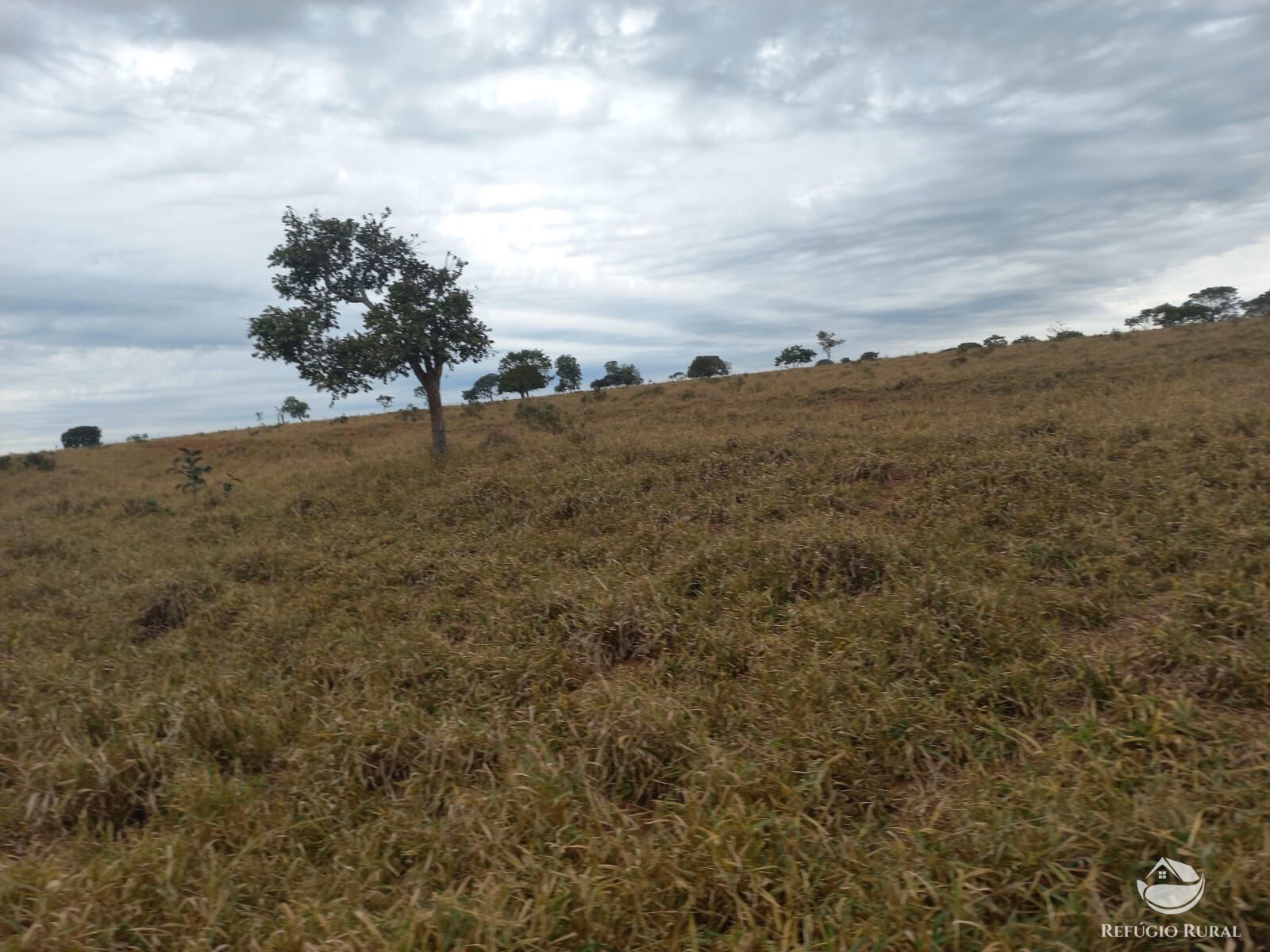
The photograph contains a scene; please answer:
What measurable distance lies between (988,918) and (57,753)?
5.40 meters

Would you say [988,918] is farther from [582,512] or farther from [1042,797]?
[582,512]

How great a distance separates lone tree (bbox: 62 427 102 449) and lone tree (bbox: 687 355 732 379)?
3681 cm

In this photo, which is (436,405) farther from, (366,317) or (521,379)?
(521,379)

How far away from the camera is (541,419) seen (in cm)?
1959

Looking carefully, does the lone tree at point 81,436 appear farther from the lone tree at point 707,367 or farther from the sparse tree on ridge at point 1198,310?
the sparse tree on ridge at point 1198,310

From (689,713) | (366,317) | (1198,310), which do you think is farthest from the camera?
(1198,310)

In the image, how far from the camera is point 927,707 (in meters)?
Answer: 4.03

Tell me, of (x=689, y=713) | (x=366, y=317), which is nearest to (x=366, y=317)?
(x=366, y=317)

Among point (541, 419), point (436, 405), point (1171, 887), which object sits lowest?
point (1171, 887)

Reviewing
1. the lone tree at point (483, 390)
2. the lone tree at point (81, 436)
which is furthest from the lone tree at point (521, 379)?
the lone tree at point (81, 436)

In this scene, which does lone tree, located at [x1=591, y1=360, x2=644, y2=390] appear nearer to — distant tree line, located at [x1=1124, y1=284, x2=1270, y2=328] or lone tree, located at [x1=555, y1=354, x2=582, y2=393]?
lone tree, located at [x1=555, y1=354, x2=582, y2=393]

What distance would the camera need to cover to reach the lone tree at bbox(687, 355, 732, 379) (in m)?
44.0

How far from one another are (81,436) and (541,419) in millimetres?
37470

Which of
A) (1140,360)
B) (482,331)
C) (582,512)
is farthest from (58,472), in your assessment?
(1140,360)
